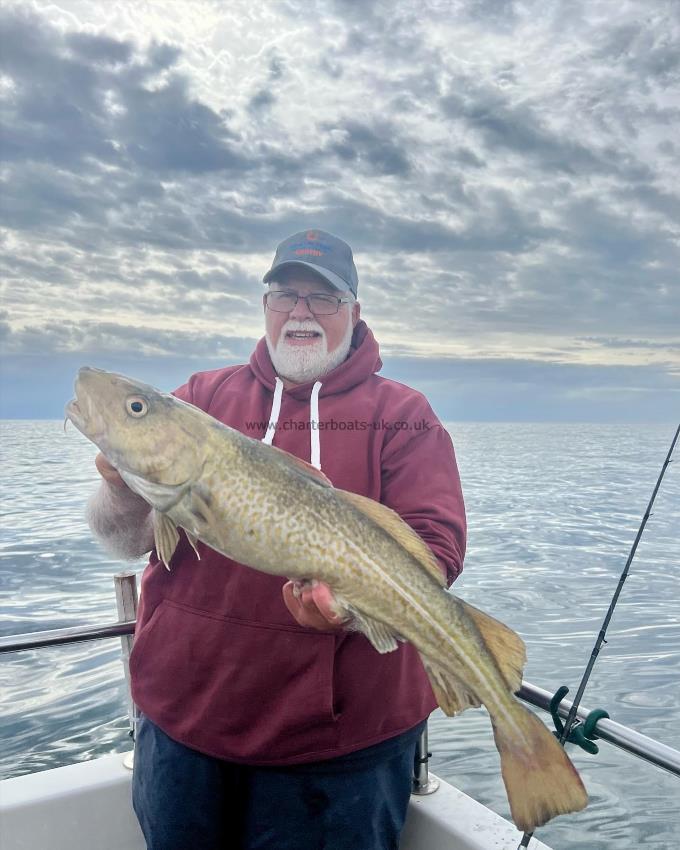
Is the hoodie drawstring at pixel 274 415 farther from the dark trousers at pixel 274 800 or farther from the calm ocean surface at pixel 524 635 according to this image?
the calm ocean surface at pixel 524 635

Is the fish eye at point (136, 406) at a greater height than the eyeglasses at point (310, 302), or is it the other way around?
the eyeglasses at point (310, 302)

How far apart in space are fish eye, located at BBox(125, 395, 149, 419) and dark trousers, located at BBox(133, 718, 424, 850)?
53.3 inches

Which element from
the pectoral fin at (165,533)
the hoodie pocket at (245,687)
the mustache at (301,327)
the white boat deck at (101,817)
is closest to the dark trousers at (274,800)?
the hoodie pocket at (245,687)

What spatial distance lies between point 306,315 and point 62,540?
56.5ft

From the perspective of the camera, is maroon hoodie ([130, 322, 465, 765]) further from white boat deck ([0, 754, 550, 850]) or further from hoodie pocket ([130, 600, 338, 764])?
white boat deck ([0, 754, 550, 850])

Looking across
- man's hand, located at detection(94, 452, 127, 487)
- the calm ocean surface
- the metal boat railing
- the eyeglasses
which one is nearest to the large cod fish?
man's hand, located at detection(94, 452, 127, 487)

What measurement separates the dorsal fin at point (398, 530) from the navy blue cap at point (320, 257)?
1.20 meters

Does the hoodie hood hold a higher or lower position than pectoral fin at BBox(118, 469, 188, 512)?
higher

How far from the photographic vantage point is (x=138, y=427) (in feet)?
7.42

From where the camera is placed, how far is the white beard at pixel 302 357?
3.00 m

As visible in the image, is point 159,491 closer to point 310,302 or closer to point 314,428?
point 314,428

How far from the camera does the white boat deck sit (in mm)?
2980

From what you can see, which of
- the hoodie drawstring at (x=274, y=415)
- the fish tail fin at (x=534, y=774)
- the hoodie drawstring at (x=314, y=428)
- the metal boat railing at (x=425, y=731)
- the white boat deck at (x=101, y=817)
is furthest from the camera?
the white boat deck at (x=101, y=817)

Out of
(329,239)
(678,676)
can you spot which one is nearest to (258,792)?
(329,239)
